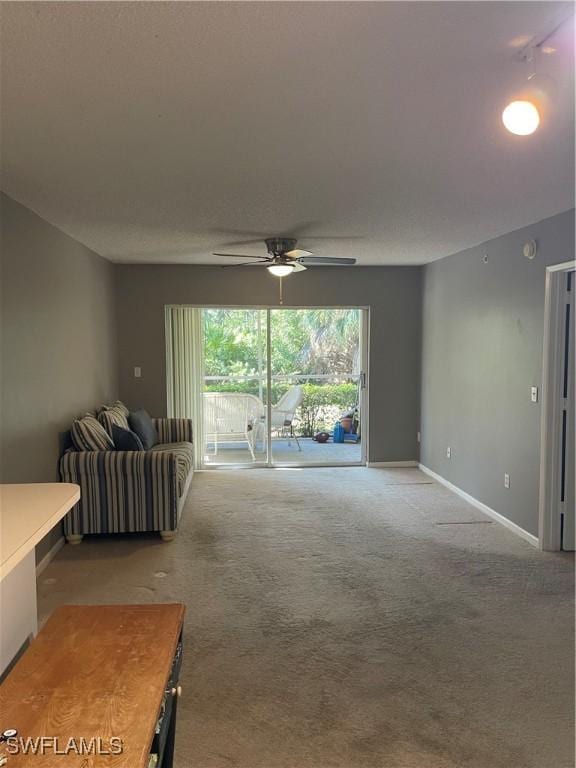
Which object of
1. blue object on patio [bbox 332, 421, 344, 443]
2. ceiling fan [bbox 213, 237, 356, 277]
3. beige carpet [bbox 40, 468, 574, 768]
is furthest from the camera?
blue object on patio [bbox 332, 421, 344, 443]

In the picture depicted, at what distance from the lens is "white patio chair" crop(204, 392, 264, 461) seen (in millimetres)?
6938

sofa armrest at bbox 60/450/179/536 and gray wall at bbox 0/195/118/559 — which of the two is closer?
gray wall at bbox 0/195/118/559

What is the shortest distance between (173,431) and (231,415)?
1.40 metres

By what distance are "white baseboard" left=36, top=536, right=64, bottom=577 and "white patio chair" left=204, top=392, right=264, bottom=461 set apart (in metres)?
3.02

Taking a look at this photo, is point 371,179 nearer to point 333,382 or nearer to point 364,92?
point 364,92

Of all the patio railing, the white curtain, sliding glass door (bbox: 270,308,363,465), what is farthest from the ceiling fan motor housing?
the patio railing

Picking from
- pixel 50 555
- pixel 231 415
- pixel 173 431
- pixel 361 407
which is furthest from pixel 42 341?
pixel 361 407

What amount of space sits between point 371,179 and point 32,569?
93.7 inches

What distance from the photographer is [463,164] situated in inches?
101

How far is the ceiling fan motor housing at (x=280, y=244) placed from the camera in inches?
173

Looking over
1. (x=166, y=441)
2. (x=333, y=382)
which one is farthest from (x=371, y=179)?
(x=333, y=382)

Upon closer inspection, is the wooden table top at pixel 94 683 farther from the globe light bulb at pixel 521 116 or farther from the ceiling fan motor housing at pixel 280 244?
the ceiling fan motor housing at pixel 280 244

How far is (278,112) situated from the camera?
2.00 meters

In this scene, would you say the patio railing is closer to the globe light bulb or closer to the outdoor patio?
the outdoor patio
